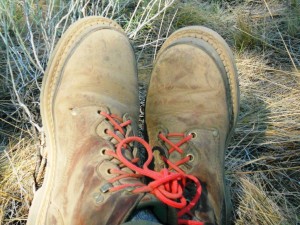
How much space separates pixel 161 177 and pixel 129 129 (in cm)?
26

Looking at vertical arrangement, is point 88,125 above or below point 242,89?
above

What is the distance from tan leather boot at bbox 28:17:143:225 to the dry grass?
164 mm

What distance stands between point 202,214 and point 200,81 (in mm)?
460

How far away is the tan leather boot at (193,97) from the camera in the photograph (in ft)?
5.50

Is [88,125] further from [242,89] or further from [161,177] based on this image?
[242,89]

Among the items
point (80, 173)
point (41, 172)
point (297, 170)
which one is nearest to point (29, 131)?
point (41, 172)

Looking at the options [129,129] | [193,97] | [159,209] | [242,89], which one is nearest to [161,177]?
[159,209]

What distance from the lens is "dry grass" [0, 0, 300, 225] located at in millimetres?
1711

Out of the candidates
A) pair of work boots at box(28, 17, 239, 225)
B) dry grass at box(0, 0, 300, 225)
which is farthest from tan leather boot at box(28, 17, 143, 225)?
dry grass at box(0, 0, 300, 225)

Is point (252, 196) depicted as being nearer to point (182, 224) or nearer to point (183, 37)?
point (182, 224)

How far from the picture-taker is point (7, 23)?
6.47 feet

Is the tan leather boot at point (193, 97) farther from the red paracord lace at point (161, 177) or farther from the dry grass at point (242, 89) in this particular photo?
the dry grass at point (242, 89)

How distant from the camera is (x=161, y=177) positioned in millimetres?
1388

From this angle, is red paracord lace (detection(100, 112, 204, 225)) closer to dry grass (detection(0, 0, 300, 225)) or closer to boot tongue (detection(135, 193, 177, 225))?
boot tongue (detection(135, 193, 177, 225))
